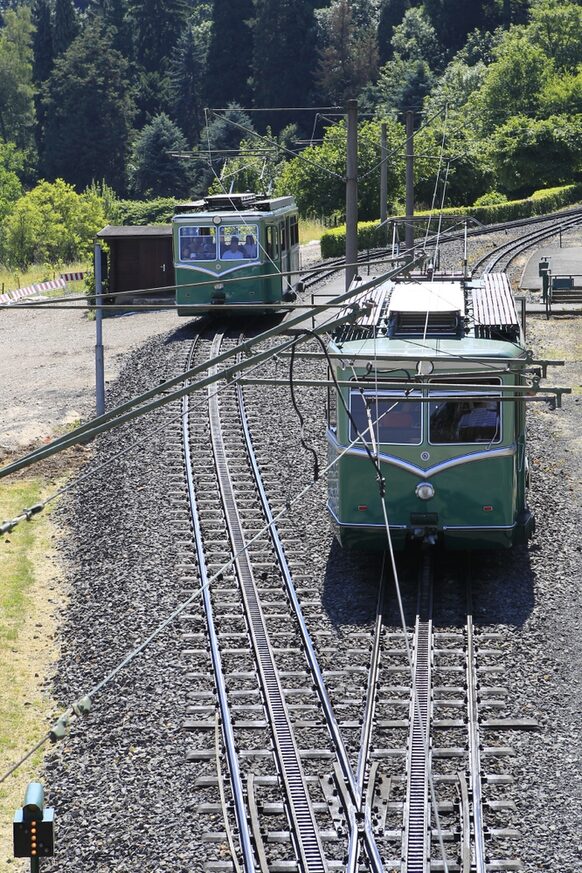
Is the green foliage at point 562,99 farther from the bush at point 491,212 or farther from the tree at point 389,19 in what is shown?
the tree at point 389,19

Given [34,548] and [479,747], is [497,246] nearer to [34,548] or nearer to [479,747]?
[34,548]

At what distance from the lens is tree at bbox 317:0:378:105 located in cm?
10144

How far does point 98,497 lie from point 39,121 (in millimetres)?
98463

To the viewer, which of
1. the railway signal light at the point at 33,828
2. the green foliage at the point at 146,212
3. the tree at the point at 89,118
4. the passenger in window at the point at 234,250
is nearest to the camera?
the railway signal light at the point at 33,828

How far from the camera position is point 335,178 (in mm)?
53125

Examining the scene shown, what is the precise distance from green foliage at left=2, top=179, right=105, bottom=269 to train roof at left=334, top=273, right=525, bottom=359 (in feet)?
143

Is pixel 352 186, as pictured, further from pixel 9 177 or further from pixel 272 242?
pixel 9 177

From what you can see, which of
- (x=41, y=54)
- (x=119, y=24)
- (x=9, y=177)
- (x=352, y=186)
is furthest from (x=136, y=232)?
(x=119, y=24)

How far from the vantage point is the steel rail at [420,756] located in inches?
361

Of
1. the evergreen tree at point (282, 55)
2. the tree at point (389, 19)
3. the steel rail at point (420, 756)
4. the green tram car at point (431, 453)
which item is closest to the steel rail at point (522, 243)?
the green tram car at point (431, 453)

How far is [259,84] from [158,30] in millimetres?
16130

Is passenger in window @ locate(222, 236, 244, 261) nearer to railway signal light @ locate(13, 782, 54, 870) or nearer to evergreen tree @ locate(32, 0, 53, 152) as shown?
railway signal light @ locate(13, 782, 54, 870)

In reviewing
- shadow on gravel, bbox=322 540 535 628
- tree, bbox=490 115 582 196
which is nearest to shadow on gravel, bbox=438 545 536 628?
shadow on gravel, bbox=322 540 535 628

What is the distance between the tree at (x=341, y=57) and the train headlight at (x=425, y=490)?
90121 mm
